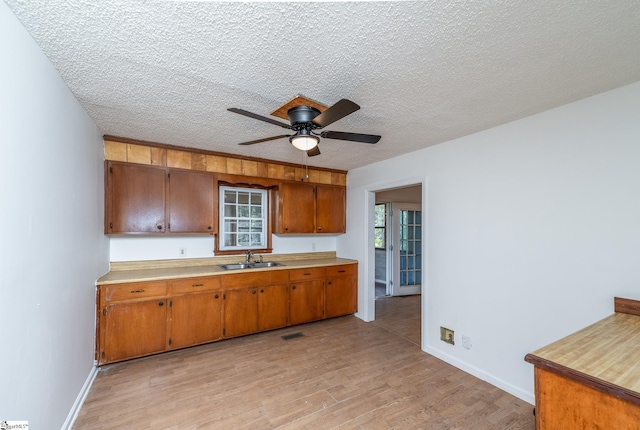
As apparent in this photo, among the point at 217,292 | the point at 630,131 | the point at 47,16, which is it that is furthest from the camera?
the point at 217,292

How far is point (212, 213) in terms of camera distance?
3.60m

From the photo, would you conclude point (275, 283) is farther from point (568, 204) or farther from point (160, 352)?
point (568, 204)

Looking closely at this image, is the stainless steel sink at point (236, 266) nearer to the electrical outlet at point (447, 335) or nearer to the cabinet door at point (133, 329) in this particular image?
the cabinet door at point (133, 329)

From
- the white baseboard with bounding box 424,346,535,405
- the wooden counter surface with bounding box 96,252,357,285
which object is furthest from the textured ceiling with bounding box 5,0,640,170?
the white baseboard with bounding box 424,346,535,405

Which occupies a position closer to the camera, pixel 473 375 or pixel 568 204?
pixel 568 204

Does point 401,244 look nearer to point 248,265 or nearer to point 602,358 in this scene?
point 248,265

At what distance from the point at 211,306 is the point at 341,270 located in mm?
1962

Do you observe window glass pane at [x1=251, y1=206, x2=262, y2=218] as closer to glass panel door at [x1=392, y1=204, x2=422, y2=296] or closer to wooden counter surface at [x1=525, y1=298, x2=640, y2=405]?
glass panel door at [x1=392, y1=204, x2=422, y2=296]

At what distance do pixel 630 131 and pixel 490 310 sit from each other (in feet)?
5.68

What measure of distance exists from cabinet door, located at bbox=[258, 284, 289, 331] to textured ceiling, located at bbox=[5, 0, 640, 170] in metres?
2.30

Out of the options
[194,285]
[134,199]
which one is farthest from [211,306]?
[134,199]

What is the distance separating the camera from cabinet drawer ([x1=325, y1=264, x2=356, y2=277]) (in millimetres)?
4219

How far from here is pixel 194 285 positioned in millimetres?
3203

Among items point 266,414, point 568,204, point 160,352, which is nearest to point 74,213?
point 160,352
